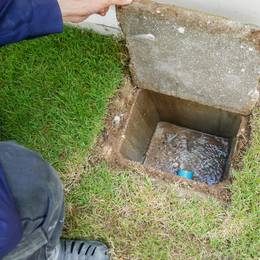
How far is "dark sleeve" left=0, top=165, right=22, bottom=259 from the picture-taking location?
1475mm

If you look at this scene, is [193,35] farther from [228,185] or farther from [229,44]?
[228,185]

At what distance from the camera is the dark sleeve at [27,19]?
1624mm

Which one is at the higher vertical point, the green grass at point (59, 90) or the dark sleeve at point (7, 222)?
the dark sleeve at point (7, 222)

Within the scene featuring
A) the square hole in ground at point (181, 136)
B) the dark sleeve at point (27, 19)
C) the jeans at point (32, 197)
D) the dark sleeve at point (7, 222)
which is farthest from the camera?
the square hole in ground at point (181, 136)

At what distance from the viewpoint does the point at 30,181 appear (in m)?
1.80

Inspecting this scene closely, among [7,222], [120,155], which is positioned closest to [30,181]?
[7,222]

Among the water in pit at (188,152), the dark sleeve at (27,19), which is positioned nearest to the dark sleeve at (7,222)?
the dark sleeve at (27,19)

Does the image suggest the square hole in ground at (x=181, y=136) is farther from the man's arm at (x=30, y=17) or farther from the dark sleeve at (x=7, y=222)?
the dark sleeve at (x=7, y=222)

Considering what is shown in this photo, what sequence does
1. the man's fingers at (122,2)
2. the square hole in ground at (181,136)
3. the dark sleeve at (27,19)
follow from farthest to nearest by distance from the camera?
the square hole in ground at (181,136) < the man's fingers at (122,2) < the dark sleeve at (27,19)

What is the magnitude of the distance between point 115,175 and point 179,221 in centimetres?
38

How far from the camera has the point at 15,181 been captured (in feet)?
5.79

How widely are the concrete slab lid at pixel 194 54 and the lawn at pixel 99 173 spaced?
197 mm

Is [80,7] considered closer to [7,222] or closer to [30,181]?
[30,181]

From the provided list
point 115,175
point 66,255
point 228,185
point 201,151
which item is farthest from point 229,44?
point 66,255
